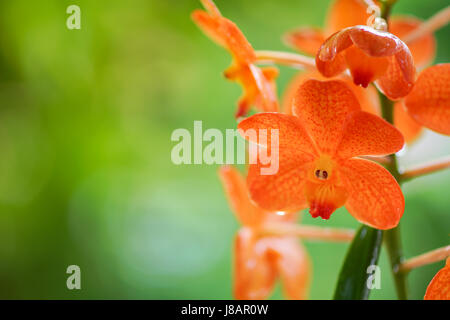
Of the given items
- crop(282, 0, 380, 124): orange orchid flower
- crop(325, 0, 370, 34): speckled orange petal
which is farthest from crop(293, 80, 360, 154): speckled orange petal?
crop(325, 0, 370, 34): speckled orange petal

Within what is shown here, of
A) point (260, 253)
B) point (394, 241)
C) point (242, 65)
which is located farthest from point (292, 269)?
point (242, 65)

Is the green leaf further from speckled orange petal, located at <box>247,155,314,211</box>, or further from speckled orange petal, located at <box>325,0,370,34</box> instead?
speckled orange petal, located at <box>325,0,370,34</box>

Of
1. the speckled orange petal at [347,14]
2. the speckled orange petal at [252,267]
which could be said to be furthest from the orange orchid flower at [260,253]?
the speckled orange petal at [347,14]

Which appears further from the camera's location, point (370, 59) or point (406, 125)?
point (406, 125)

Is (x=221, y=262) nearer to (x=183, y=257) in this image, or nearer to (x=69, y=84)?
(x=183, y=257)

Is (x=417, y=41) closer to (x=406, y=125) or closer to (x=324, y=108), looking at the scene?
(x=406, y=125)

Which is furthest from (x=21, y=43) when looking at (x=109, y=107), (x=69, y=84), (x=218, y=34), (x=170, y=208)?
(x=218, y=34)

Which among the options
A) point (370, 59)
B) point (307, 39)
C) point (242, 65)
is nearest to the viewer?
point (370, 59)
